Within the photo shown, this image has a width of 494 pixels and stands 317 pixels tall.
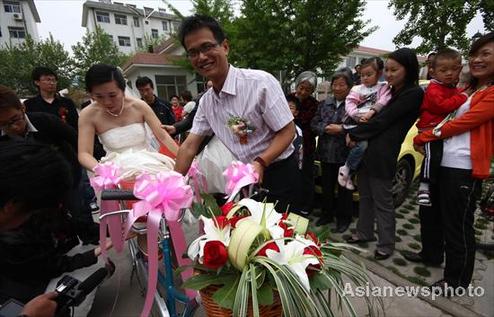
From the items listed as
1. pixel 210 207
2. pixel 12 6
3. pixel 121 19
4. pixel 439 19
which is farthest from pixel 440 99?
pixel 121 19

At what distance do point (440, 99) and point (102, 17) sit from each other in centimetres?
4638

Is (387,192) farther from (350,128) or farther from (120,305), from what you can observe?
(120,305)

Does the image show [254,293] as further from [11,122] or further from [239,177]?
[11,122]

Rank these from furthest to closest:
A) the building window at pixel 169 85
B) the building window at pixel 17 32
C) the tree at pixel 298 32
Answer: the building window at pixel 17 32, the building window at pixel 169 85, the tree at pixel 298 32

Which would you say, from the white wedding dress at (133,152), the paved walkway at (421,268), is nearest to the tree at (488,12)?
the paved walkway at (421,268)

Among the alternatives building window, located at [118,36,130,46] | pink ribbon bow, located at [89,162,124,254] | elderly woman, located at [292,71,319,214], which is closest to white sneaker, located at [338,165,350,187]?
elderly woman, located at [292,71,319,214]

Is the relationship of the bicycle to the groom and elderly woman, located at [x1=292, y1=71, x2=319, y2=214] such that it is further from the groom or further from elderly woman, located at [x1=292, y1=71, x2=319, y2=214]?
elderly woman, located at [x1=292, y1=71, x2=319, y2=214]

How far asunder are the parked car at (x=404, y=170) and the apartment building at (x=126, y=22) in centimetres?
3898

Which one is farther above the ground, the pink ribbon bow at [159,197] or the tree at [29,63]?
the tree at [29,63]

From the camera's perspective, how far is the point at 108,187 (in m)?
1.66

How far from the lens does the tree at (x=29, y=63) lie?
23.2 meters

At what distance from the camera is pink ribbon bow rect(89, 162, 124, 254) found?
1.65 meters

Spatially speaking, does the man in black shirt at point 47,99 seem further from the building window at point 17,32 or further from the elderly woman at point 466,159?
the building window at point 17,32

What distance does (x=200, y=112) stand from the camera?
1.93m
